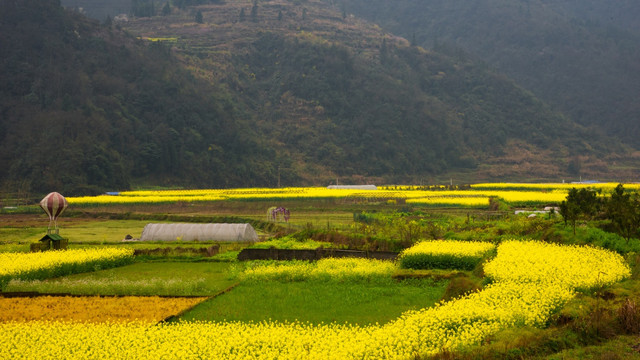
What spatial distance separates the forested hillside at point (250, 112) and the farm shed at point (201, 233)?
47.9 meters

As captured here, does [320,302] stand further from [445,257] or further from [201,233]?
[201,233]

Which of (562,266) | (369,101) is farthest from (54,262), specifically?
(369,101)

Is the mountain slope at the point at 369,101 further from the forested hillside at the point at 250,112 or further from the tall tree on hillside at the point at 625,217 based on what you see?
the tall tree on hillside at the point at 625,217

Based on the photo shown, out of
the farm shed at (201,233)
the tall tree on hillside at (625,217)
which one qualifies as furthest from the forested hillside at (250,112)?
the tall tree on hillside at (625,217)

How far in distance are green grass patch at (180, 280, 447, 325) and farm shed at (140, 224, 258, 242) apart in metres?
15.0

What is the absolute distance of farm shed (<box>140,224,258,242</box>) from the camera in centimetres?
3788

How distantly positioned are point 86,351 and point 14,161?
81476 mm

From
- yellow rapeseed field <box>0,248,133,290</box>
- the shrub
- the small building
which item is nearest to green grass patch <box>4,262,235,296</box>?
yellow rapeseed field <box>0,248,133,290</box>

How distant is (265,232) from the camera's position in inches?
1790

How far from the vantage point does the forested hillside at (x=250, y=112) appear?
96.1 meters

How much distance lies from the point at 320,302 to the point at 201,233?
20.3 m

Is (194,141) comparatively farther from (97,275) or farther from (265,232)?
(97,275)

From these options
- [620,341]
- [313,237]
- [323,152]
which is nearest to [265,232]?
[313,237]

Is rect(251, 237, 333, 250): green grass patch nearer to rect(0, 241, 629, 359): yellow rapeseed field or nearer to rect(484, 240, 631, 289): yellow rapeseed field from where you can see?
rect(484, 240, 631, 289): yellow rapeseed field
